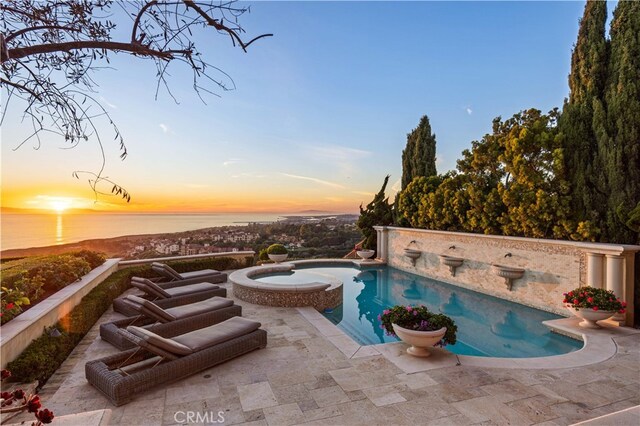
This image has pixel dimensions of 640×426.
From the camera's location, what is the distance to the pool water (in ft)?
23.7

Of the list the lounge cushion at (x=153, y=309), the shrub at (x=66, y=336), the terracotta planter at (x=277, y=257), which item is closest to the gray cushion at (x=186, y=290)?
the shrub at (x=66, y=336)

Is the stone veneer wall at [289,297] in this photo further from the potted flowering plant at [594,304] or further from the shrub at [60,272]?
the potted flowering plant at [594,304]

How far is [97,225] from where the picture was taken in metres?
15.4

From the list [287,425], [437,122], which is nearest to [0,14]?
[287,425]

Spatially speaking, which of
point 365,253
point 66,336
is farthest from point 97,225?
point 365,253

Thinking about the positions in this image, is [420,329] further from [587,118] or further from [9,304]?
[587,118]

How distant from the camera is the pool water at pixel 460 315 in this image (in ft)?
23.7

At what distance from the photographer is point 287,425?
364cm

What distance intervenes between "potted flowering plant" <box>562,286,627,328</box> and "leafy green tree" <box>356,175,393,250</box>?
37.7 ft

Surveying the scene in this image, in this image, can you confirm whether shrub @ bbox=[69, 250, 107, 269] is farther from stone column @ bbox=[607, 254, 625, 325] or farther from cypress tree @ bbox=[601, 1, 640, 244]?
cypress tree @ bbox=[601, 1, 640, 244]

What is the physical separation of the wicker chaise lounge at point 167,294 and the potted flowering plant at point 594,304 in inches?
333

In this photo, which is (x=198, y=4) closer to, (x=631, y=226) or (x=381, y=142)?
(x=631, y=226)

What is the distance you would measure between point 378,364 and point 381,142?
12782mm

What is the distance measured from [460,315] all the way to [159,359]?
317 inches
